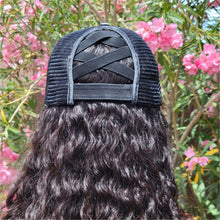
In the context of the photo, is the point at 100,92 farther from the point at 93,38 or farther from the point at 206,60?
the point at 206,60

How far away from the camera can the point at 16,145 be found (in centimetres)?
188

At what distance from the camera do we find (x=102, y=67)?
0.78 meters

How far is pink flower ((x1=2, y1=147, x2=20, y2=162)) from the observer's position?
1.81m

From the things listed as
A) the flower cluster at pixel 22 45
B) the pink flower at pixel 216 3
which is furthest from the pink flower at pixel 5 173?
the pink flower at pixel 216 3

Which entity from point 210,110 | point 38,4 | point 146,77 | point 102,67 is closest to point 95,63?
point 102,67

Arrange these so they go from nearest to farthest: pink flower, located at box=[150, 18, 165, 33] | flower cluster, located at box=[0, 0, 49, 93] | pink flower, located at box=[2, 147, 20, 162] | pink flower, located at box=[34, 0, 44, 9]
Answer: pink flower, located at box=[150, 18, 165, 33] → pink flower, located at box=[2, 147, 20, 162] → pink flower, located at box=[34, 0, 44, 9] → flower cluster, located at box=[0, 0, 49, 93]

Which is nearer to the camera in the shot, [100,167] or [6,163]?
[100,167]

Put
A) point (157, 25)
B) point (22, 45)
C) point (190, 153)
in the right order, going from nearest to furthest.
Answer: point (157, 25)
point (190, 153)
point (22, 45)

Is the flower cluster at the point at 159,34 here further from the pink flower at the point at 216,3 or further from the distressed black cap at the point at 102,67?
the distressed black cap at the point at 102,67

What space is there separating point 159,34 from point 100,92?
3.22 feet

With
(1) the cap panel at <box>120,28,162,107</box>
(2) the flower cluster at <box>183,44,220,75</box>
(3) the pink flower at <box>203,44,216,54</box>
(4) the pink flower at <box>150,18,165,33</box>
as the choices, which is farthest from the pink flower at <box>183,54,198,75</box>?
(1) the cap panel at <box>120,28,162,107</box>

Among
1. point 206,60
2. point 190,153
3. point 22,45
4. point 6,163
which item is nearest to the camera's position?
point 206,60

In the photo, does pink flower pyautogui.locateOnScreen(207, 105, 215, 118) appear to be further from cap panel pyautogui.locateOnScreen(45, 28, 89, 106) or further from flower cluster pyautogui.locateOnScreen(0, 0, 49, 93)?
cap panel pyautogui.locateOnScreen(45, 28, 89, 106)

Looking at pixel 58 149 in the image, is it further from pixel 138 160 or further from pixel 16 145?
pixel 16 145
